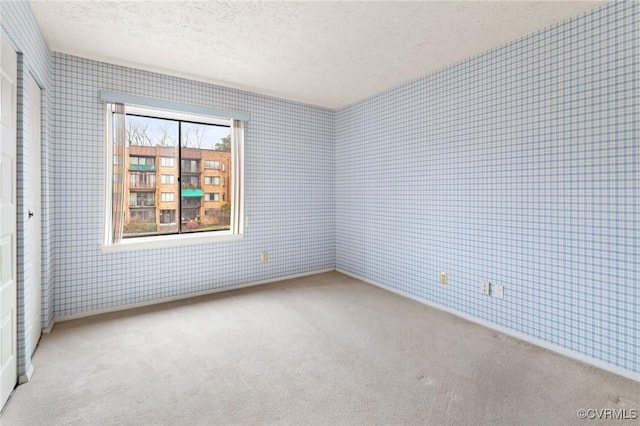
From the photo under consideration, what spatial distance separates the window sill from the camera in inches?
125

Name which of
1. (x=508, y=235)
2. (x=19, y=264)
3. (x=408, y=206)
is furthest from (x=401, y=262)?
(x=19, y=264)

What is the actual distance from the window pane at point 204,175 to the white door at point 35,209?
1.31 meters

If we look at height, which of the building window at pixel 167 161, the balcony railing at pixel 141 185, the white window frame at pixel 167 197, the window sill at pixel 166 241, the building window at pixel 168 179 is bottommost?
the window sill at pixel 166 241

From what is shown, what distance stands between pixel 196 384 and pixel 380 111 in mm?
3367

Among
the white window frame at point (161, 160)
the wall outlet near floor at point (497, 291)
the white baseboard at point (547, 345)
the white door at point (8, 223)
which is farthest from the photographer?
the white window frame at point (161, 160)

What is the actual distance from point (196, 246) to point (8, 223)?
1919mm

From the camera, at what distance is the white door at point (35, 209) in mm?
2326

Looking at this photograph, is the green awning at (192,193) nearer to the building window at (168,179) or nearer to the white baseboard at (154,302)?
the building window at (168,179)

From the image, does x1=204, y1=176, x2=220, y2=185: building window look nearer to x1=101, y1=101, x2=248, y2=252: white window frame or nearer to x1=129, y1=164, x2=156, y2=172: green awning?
x1=101, y1=101, x2=248, y2=252: white window frame

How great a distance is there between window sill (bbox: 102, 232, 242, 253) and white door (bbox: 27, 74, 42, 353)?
621 mm

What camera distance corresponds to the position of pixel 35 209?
2.45 metres

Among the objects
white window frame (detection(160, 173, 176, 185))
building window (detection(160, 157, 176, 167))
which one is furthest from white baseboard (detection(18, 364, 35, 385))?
building window (detection(160, 157, 176, 167))

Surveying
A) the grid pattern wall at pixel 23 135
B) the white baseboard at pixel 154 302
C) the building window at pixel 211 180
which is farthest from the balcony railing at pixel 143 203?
the grid pattern wall at pixel 23 135

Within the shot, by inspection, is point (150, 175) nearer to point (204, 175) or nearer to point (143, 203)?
point (143, 203)
